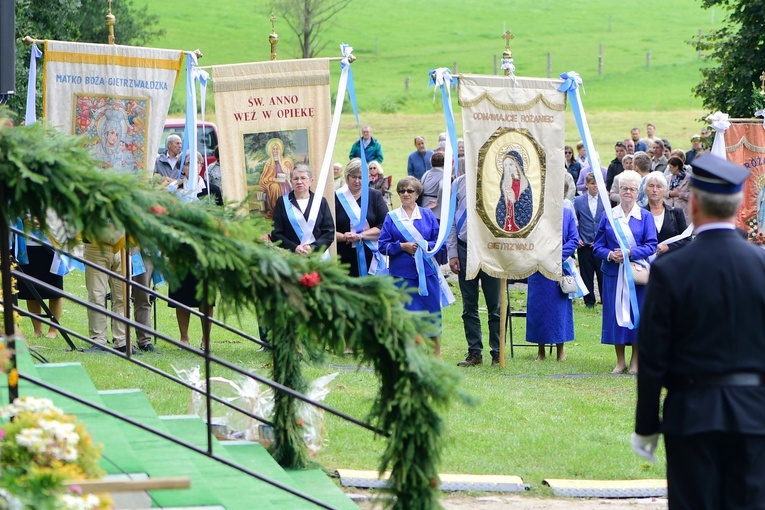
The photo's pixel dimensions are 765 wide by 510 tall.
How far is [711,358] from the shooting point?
495 cm

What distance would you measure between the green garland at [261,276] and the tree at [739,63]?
592 inches

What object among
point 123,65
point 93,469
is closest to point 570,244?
point 123,65

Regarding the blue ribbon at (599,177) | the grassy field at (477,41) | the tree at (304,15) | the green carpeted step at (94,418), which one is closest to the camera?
the green carpeted step at (94,418)

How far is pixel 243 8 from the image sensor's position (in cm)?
7069

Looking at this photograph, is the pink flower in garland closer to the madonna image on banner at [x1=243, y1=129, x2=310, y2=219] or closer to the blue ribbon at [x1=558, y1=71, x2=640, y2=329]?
the madonna image on banner at [x1=243, y1=129, x2=310, y2=219]

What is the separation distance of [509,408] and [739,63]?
39.2ft

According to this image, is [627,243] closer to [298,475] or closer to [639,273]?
[639,273]

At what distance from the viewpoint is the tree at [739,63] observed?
1914 centimetres

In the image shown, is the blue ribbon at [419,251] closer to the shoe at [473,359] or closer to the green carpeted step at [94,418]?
the shoe at [473,359]

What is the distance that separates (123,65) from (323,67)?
197 cm

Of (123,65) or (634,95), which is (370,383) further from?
(634,95)

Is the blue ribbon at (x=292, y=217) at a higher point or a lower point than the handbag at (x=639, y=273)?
higher

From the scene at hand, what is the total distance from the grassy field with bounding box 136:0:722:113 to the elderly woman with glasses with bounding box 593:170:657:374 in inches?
1462

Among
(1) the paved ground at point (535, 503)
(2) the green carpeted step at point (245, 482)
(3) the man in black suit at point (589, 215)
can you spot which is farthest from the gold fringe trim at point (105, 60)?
(3) the man in black suit at point (589, 215)
